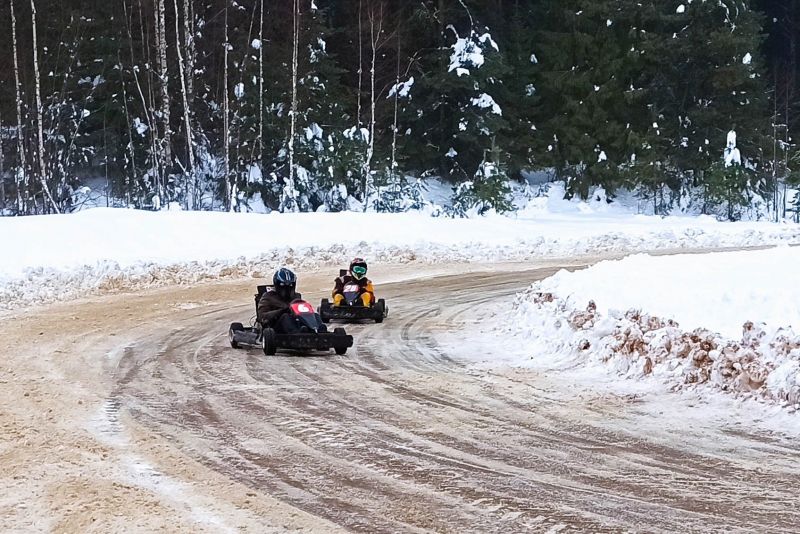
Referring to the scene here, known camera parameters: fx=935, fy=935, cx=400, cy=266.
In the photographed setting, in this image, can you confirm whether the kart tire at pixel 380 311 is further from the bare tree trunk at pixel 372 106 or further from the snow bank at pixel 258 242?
the bare tree trunk at pixel 372 106

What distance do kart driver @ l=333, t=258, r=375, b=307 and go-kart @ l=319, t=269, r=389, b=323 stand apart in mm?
49

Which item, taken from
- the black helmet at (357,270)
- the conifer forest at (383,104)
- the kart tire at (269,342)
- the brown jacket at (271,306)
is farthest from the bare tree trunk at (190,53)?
the kart tire at (269,342)

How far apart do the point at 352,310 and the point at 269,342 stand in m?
3.42

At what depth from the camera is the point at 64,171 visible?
37.7 metres

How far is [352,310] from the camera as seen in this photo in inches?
568

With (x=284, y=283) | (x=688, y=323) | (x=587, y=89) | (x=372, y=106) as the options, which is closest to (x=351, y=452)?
(x=688, y=323)

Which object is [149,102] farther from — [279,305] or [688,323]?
[688,323]

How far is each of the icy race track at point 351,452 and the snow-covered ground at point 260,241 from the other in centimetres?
794

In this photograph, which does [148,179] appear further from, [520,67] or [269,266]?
[520,67]

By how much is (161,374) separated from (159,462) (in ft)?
11.8

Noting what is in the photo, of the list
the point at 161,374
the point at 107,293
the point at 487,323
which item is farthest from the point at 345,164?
the point at 161,374

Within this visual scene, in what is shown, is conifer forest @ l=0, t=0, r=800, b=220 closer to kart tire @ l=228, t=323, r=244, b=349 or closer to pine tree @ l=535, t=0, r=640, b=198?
pine tree @ l=535, t=0, r=640, b=198

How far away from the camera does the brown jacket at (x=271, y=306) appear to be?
11445 mm

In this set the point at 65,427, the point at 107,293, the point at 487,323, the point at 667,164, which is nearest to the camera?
the point at 65,427
